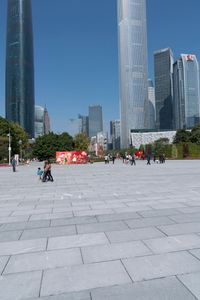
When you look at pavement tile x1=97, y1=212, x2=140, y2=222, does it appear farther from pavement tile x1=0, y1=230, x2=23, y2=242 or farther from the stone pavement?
pavement tile x1=0, y1=230, x2=23, y2=242

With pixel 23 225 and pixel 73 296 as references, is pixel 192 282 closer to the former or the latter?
pixel 73 296

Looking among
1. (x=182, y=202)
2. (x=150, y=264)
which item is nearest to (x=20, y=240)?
(x=150, y=264)

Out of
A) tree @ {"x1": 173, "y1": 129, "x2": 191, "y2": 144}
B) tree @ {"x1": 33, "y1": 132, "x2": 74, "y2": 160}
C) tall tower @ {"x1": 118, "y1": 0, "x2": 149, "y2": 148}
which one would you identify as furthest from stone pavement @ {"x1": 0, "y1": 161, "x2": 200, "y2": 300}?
tall tower @ {"x1": 118, "y1": 0, "x2": 149, "y2": 148}

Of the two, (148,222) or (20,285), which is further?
(148,222)

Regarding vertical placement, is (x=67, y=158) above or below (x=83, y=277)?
above

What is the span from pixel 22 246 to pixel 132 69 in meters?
186

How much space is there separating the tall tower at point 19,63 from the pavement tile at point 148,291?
180987 millimetres

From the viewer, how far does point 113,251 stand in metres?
4.93

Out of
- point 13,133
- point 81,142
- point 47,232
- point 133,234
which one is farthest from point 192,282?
point 81,142

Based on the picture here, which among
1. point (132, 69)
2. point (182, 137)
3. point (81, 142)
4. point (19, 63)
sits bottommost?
point (81, 142)

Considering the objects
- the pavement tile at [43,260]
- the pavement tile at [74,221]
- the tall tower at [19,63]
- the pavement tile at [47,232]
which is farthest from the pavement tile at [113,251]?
the tall tower at [19,63]

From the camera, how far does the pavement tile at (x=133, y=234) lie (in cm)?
557

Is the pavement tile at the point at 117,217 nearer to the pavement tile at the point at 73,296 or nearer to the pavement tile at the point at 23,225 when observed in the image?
the pavement tile at the point at 23,225

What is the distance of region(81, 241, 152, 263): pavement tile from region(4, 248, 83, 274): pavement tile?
0.17 metres
